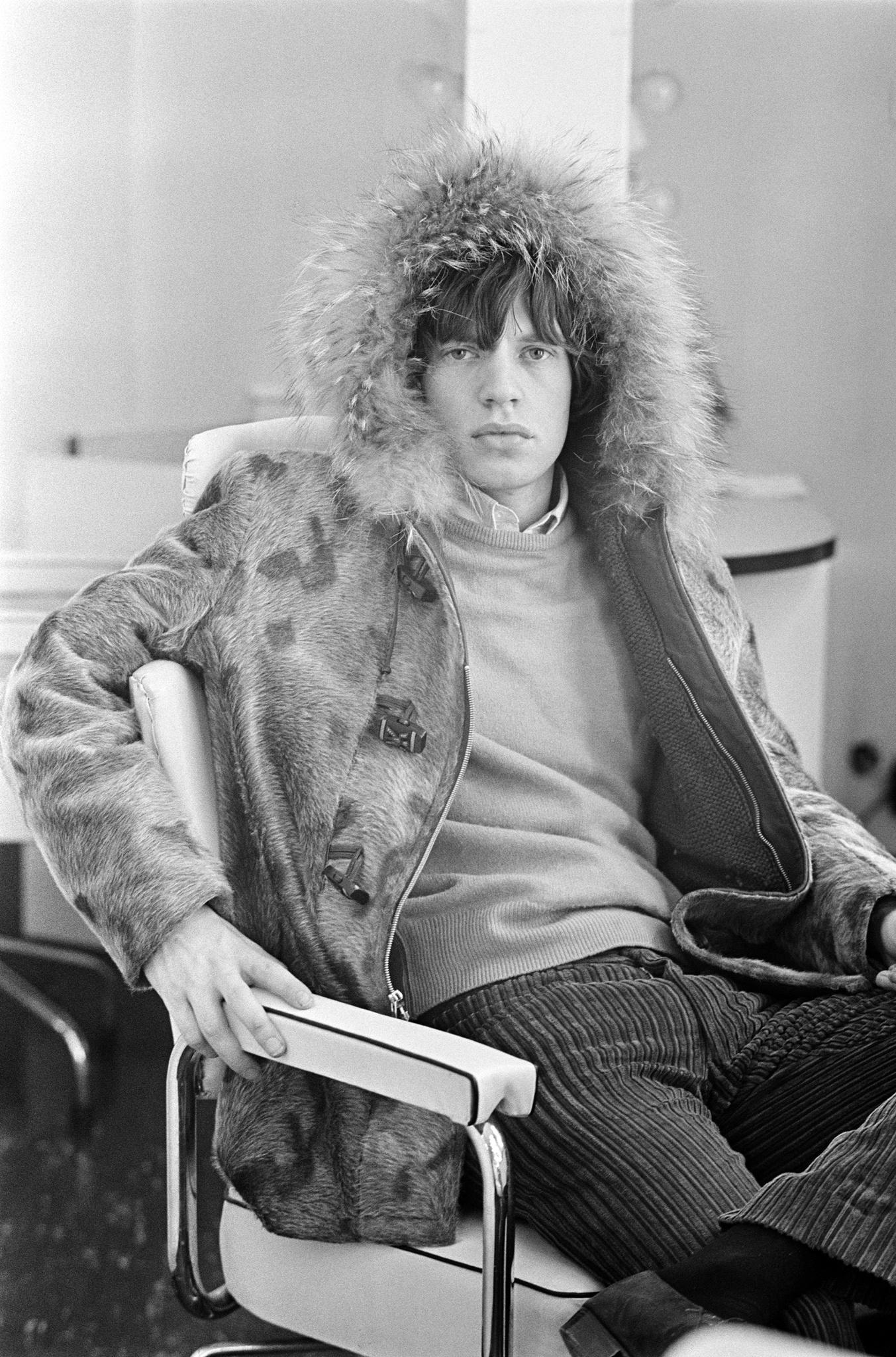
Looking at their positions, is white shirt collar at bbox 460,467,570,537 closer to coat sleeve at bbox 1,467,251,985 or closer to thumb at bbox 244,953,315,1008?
coat sleeve at bbox 1,467,251,985

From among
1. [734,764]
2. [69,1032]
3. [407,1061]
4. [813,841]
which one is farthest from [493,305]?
[69,1032]

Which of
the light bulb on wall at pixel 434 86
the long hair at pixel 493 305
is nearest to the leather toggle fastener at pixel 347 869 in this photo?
the long hair at pixel 493 305

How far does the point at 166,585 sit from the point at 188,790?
18 centimetres

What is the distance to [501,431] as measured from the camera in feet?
4.78

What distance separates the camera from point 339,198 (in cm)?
403

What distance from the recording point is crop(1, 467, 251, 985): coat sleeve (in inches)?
47.8

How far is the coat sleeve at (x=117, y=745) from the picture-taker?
1213 millimetres

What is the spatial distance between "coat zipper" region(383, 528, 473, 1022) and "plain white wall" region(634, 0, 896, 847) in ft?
8.42

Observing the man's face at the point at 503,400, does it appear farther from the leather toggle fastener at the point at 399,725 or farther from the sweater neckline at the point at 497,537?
the leather toggle fastener at the point at 399,725

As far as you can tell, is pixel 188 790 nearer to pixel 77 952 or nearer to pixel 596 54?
pixel 596 54

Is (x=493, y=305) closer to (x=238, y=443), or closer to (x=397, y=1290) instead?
(x=238, y=443)

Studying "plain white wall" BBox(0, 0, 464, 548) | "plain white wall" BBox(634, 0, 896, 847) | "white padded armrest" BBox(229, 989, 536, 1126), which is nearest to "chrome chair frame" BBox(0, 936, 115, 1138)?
"plain white wall" BBox(0, 0, 464, 548)

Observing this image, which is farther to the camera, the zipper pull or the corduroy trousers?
the zipper pull

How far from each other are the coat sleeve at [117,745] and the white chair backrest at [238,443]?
3.9 inches
